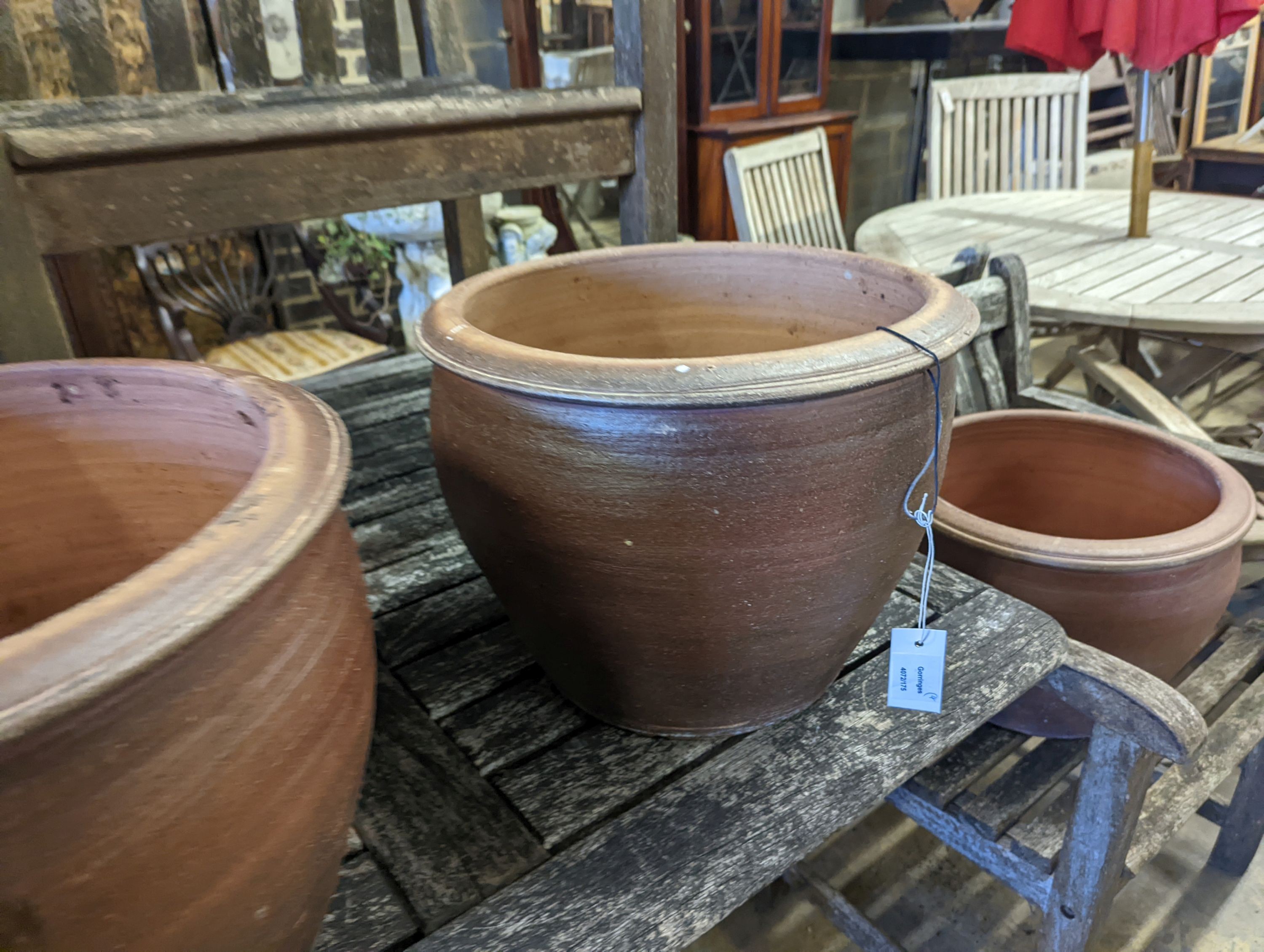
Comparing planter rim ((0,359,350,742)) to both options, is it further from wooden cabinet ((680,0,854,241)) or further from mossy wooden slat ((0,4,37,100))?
wooden cabinet ((680,0,854,241))

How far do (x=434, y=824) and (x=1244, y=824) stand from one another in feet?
4.90

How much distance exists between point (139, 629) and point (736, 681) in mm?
506

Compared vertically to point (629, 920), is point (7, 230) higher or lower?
higher

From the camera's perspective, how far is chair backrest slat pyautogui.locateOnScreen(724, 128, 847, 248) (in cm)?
262

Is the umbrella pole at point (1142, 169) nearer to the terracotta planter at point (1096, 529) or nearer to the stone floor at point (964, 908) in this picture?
the terracotta planter at point (1096, 529)

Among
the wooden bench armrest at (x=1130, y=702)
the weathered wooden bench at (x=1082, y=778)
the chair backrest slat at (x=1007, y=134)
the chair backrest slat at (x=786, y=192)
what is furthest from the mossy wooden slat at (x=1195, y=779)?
the chair backrest slat at (x=1007, y=134)

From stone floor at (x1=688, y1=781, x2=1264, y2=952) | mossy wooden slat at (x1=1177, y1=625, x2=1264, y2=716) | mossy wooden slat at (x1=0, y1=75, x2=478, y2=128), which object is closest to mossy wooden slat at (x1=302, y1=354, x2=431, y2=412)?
mossy wooden slat at (x1=0, y1=75, x2=478, y2=128)

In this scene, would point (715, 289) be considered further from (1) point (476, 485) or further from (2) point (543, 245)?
(2) point (543, 245)

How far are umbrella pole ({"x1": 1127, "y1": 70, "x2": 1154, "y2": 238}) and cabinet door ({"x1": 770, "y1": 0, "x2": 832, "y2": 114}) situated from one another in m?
1.84

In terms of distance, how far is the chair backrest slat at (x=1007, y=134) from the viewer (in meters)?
3.00

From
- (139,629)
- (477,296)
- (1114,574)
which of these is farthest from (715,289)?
(139,629)

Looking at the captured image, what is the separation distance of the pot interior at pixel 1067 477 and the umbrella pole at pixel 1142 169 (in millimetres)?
1147

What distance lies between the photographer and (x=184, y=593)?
0.38 metres

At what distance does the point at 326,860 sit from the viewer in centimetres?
53
